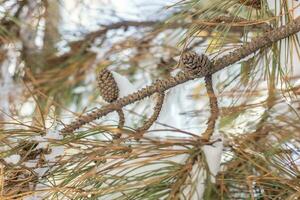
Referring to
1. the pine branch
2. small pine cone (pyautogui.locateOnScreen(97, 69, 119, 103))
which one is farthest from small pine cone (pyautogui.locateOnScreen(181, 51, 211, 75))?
small pine cone (pyautogui.locateOnScreen(97, 69, 119, 103))

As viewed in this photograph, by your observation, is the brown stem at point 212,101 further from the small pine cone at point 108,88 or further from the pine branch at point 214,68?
the small pine cone at point 108,88

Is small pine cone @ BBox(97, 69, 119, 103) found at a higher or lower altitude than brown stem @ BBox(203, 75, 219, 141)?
higher

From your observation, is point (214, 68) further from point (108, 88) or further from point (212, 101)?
point (108, 88)

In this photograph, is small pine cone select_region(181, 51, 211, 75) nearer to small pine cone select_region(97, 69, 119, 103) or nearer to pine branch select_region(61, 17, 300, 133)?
pine branch select_region(61, 17, 300, 133)

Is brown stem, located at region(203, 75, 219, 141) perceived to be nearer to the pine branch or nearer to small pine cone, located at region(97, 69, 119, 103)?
the pine branch

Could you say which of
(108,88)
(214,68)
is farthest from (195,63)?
(108,88)

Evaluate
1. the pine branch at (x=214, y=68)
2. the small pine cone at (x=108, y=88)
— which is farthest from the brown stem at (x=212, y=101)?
the small pine cone at (x=108, y=88)

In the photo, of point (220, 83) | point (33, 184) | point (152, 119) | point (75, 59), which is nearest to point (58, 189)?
point (33, 184)

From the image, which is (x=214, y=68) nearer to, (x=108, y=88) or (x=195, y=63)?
(x=195, y=63)

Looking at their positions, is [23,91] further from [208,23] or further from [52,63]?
[208,23]
